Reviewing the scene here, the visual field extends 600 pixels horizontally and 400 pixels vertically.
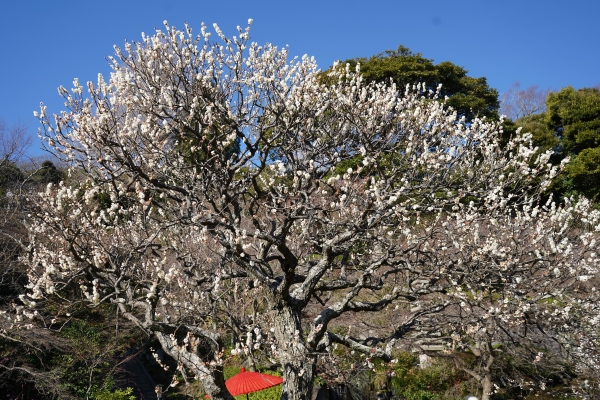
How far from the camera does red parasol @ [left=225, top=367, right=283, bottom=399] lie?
6805mm

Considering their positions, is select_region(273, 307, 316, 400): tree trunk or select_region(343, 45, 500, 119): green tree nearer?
select_region(273, 307, 316, 400): tree trunk

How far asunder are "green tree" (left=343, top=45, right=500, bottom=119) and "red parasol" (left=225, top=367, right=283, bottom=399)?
12.3m

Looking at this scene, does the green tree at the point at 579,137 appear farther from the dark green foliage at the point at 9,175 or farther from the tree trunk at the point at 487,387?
the dark green foliage at the point at 9,175

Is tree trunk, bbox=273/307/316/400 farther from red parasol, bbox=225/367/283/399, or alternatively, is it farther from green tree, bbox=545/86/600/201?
green tree, bbox=545/86/600/201

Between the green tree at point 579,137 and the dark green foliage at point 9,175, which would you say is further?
the green tree at point 579,137

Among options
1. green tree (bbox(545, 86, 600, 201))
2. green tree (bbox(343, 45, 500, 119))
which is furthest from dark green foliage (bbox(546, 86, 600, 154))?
green tree (bbox(343, 45, 500, 119))

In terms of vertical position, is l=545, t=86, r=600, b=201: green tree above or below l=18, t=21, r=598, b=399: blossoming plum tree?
above

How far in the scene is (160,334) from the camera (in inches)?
226

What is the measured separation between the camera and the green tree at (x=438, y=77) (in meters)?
16.7

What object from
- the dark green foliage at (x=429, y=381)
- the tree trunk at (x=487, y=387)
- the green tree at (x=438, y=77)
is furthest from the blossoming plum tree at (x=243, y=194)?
the green tree at (x=438, y=77)

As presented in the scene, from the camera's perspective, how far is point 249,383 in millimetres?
6953

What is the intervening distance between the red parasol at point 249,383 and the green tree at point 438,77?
12.3m

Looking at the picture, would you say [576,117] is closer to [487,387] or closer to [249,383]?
[487,387]

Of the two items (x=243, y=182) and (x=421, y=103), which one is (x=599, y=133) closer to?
(x=421, y=103)
